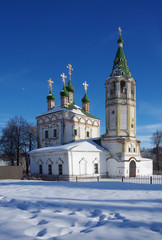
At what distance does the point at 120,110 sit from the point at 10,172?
49.9 feet

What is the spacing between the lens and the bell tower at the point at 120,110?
25.6 meters

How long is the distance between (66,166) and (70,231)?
18.2 m

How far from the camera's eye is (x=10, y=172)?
2025 cm

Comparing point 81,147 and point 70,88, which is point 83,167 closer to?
point 81,147

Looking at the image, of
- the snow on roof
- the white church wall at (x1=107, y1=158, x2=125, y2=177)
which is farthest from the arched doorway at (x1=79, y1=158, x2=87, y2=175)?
the white church wall at (x1=107, y1=158, x2=125, y2=177)

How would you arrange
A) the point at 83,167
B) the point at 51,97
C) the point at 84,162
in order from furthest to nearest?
1. the point at 51,97
2. the point at 84,162
3. the point at 83,167

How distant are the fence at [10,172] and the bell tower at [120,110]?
1142 cm

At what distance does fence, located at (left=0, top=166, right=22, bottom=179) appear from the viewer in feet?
65.4

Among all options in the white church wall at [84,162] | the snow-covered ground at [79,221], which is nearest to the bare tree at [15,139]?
the white church wall at [84,162]

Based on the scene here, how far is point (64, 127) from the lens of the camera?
2930 centimetres

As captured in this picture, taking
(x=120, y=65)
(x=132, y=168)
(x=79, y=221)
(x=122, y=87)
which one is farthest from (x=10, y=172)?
(x=120, y=65)

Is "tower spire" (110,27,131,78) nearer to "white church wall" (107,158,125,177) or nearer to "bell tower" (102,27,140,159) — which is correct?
"bell tower" (102,27,140,159)

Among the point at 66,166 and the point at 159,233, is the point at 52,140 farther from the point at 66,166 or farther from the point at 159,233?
the point at 159,233

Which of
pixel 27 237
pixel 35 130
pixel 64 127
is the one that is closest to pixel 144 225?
pixel 27 237
